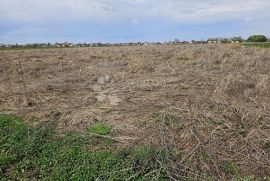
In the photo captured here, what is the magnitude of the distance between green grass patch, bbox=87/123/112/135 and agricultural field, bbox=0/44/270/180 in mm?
16

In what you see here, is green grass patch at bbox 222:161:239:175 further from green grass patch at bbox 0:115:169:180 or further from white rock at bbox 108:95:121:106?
white rock at bbox 108:95:121:106

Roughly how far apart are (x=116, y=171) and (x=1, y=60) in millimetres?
10264

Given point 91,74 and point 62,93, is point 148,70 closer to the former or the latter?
point 91,74

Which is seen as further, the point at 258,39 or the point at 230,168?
the point at 258,39

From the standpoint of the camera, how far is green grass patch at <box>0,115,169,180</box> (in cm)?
539

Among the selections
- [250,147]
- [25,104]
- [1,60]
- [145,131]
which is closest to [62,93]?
[25,104]

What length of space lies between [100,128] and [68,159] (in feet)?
3.11

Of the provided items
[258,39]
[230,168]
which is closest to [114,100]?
[230,168]

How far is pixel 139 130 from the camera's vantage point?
6.49 metres

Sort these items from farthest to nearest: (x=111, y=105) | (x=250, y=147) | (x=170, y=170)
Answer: (x=111, y=105), (x=250, y=147), (x=170, y=170)

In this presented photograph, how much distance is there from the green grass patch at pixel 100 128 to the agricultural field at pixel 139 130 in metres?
0.02

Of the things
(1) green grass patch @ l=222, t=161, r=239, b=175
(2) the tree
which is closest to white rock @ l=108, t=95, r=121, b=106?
(1) green grass patch @ l=222, t=161, r=239, b=175

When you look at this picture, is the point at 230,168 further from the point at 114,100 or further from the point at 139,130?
the point at 114,100

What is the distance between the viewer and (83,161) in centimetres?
568
